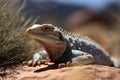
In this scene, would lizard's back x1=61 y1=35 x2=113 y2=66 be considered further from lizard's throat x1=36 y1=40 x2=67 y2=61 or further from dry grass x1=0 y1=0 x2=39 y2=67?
dry grass x1=0 y1=0 x2=39 y2=67

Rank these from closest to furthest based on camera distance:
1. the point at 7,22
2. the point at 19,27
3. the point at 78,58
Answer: the point at 78,58
the point at 7,22
the point at 19,27

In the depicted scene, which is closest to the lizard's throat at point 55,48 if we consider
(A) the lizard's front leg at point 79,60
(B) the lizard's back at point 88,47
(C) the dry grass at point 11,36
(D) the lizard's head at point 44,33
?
(D) the lizard's head at point 44,33

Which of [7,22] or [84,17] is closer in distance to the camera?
[7,22]

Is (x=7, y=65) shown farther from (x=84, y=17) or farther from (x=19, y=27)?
(x=84, y=17)

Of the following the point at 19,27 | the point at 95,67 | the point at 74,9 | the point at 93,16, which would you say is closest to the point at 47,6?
the point at 74,9

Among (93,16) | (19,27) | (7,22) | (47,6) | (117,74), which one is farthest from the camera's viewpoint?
(47,6)

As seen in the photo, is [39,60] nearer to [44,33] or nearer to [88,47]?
[44,33]
